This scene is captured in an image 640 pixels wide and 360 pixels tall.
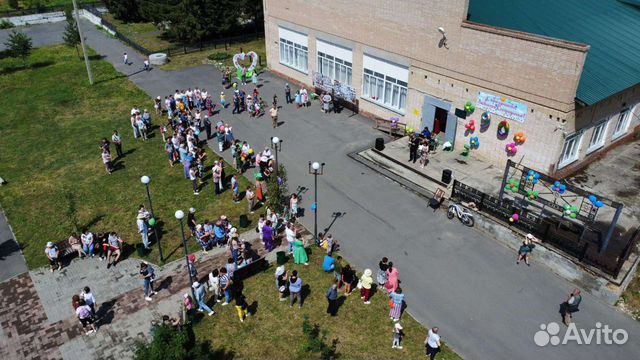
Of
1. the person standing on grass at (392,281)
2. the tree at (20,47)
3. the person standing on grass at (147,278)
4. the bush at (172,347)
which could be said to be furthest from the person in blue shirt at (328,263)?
the tree at (20,47)

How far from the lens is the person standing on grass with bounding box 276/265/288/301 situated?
1694 cm

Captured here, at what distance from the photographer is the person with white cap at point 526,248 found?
60.2ft

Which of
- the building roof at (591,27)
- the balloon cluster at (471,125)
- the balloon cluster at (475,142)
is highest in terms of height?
the building roof at (591,27)

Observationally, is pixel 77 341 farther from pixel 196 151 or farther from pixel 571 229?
pixel 571 229

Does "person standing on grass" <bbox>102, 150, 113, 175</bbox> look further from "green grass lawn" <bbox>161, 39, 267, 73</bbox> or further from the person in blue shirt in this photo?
"green grass lawn" <bbox>161, 39, 267, 73</bbox>

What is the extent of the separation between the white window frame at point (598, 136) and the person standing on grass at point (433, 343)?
1611cm

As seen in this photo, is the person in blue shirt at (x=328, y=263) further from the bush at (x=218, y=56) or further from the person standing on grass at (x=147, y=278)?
the bush at (x=218, y=56)

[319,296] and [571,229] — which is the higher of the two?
[571,229]

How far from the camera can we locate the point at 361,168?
2552 cm

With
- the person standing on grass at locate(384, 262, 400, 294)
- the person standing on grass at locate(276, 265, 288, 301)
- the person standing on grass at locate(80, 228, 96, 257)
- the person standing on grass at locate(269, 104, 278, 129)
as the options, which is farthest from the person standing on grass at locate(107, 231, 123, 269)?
the person standing on grass at locate(269, 104, 278, 129)

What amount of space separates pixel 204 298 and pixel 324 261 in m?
4.73

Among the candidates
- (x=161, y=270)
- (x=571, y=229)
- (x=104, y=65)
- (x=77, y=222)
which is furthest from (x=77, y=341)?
(x=104, y=65)

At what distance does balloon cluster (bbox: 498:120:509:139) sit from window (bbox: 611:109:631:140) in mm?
7401

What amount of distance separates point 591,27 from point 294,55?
20509 millimetres
